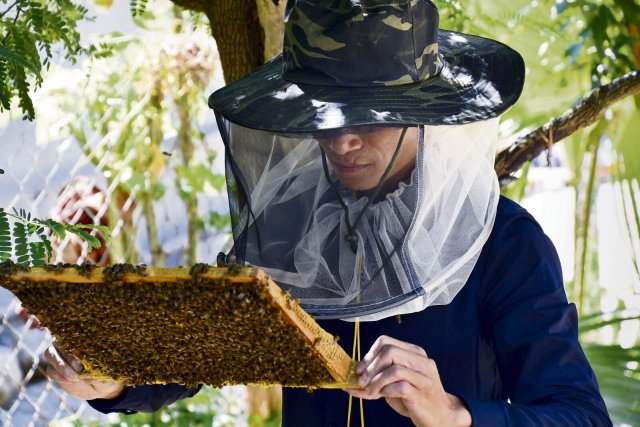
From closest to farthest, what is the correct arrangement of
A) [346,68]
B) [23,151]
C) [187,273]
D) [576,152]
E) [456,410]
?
[187,273], [456,410], [346,68], [23,151], [576,152]

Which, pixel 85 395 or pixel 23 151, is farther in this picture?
pixel 23 151

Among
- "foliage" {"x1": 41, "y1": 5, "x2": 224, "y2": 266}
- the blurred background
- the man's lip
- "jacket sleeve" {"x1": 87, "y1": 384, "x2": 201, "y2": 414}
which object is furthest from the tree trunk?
"foliage" {"x1": 41, "y1": 5, "x2": 224, "y2": 266}

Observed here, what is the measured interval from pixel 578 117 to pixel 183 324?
5.36 feet

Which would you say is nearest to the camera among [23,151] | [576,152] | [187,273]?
[187,273]

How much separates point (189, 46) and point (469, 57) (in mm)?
2628

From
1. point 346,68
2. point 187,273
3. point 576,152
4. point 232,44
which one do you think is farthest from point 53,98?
point 187,273

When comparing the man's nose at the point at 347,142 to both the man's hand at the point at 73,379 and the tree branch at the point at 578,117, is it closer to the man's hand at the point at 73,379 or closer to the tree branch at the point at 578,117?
the man's hand at the point at 73,379

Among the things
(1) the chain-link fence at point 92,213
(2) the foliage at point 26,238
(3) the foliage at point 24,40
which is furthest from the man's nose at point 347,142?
(1) the chain-link fence at point 92,213

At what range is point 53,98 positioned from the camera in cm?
444

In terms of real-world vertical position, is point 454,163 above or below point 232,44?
below

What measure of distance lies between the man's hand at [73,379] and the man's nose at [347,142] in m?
0.68

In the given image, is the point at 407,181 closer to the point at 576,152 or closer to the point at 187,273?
the point at 187,273

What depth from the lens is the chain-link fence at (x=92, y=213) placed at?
395 cm

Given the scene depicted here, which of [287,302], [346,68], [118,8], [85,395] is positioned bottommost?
[85,395]
